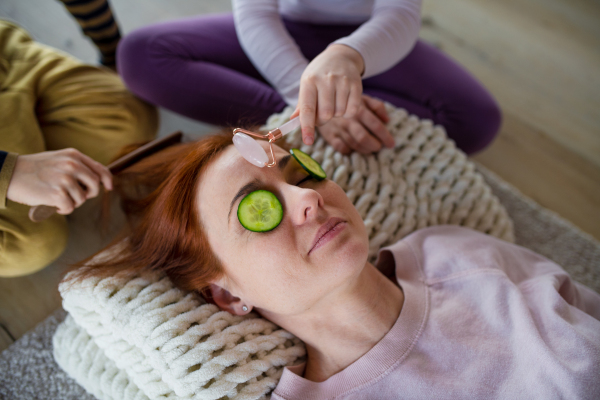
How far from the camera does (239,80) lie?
1.30 meters

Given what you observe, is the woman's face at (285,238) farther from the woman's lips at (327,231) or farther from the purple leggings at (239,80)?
the purple leggings at (239,80)

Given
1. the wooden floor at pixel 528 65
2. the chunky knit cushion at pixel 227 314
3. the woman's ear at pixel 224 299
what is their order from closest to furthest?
the chunky knit cushion at pixel 227 314 → the woman's ear at pixel 224 299 → the wooden floor at pixel 528 65

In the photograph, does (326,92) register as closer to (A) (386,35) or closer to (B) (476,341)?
(A) (386,35)

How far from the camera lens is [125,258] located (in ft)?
3.09

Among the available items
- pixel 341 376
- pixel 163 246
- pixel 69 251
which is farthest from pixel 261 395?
pixel 69 251

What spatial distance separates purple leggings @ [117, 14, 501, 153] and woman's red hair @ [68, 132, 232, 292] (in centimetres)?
32

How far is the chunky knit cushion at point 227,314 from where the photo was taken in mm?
830

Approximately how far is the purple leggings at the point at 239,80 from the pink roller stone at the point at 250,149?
0.53m

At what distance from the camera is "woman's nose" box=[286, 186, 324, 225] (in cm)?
73

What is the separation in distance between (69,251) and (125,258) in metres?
0.47

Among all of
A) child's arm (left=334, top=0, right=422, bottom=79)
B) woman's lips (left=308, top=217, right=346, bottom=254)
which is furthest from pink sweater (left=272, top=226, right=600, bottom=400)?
child's arm (left=334, top=0, right=422, bottom=79)

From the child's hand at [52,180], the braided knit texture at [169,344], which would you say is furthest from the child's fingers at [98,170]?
the braided knit texture at [169,344]

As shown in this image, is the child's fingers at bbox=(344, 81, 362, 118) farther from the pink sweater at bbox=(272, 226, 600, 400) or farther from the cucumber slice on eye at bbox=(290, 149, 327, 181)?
the pink sweater at bbox=(272, 226, 600, 400)

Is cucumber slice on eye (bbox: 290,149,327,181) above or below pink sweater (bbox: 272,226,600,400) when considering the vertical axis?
above
